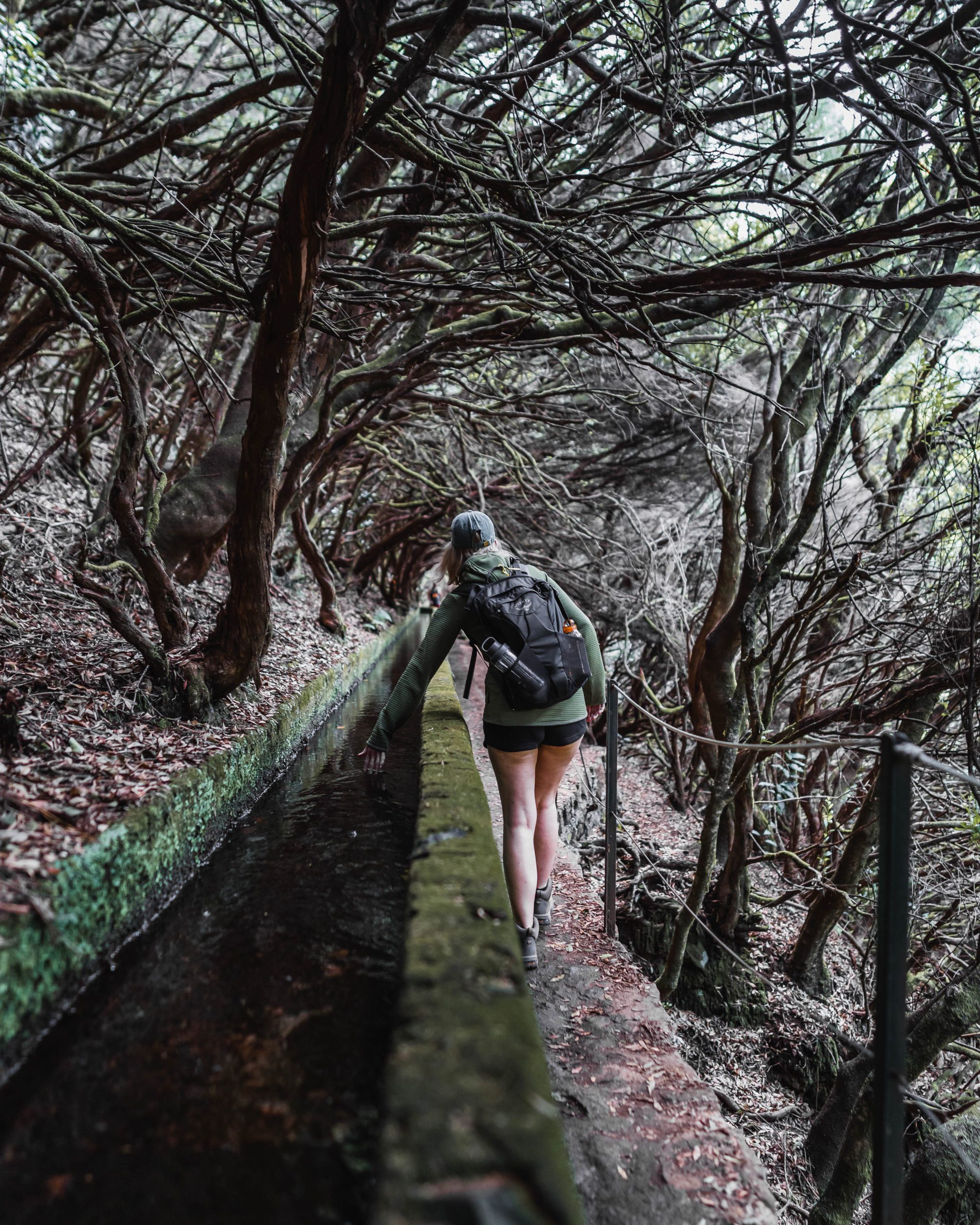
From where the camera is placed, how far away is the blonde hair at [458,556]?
328cm

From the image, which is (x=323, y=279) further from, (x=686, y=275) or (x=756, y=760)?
(x=756, y=760)

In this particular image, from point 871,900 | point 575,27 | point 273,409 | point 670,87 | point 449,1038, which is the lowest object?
point 871,900

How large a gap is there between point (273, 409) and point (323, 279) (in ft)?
4.36

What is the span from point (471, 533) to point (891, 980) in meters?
2.27

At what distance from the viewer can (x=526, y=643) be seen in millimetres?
2961

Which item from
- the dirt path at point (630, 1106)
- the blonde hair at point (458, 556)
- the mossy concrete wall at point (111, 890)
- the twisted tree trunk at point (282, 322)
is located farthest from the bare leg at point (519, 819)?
the twisted tree trunk at point (282, 322)

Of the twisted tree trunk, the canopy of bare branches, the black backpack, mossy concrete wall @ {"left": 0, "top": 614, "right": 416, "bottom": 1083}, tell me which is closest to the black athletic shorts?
the black backpack

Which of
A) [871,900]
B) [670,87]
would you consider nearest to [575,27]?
[670,87]

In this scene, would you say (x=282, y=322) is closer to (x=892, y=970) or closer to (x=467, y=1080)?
(x=467, y=1080)

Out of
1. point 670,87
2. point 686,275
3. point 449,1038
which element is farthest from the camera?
point 670,87

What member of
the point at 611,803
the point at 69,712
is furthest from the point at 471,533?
the point at 69,712

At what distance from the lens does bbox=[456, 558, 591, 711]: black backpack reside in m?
2.93

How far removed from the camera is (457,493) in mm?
12680

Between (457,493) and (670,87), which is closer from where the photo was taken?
(670,87)
